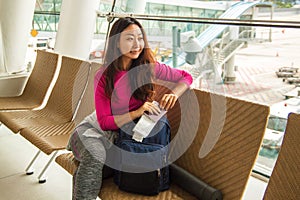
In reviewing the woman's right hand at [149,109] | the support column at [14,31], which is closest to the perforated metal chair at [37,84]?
the support column at [14,31]

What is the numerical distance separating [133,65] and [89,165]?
2.17ft

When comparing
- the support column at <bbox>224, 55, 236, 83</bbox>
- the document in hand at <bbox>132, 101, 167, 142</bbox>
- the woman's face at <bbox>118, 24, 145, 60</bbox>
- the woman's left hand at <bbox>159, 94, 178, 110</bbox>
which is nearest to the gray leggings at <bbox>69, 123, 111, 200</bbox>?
the document in hand at <bbox>132, 101, 167, 142</bbox>

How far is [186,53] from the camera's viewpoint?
289cm

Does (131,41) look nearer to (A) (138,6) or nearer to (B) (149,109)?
(B) (149,109)

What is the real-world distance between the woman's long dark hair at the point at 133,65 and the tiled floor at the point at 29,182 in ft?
3.50

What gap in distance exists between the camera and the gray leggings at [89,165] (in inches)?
64.0

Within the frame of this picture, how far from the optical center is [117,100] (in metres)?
1.86

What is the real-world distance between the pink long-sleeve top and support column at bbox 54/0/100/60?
1.71m

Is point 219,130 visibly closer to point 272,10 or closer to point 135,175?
point 135,175

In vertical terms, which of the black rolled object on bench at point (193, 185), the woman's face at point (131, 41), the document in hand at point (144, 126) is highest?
the woman's face at point (131, 41)

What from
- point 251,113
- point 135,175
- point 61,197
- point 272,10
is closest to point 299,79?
point 272,10

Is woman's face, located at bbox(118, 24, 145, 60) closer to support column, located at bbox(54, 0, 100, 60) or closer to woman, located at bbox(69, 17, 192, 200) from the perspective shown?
woman, located at bbox(69, 17, 192, 200)

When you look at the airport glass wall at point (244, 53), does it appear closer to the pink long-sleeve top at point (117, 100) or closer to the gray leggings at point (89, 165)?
the pink long-sleeve top at point (117, 100)

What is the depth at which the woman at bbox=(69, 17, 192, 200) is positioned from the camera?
5.48 ft
